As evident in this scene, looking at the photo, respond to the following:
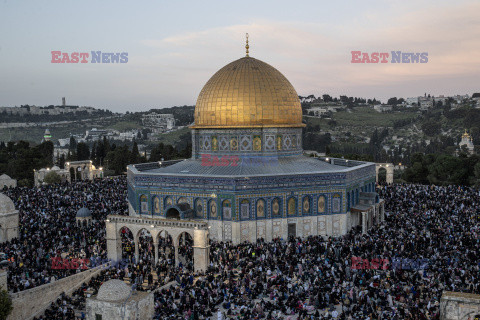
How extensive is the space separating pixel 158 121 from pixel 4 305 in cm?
16330

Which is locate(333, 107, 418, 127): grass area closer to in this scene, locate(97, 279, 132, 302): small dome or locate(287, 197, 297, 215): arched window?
locate(287, 197, 297, 215): arched window

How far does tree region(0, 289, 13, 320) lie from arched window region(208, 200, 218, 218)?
1075cm

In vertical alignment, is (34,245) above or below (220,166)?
below

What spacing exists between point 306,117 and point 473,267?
112656 mm

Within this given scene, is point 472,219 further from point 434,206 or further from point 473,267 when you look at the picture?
point 473,267

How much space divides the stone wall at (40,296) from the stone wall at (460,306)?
13.1 m

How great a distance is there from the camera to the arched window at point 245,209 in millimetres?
22922

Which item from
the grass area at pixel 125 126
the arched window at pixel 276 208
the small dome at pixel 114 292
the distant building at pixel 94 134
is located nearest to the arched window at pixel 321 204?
the arched window at pixel 276 208

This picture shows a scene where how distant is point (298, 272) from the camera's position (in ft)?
57.2

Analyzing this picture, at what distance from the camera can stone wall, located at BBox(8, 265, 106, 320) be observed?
15.5 meters

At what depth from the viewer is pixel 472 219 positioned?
2386cm

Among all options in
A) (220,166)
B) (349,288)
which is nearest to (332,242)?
(349,288)

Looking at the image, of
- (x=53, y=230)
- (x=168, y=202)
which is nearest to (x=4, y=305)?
(x=53, y=230)

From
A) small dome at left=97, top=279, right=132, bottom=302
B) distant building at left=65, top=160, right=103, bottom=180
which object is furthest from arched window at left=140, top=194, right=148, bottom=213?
distant building at left=65, top=160, right=103, bottom=180
